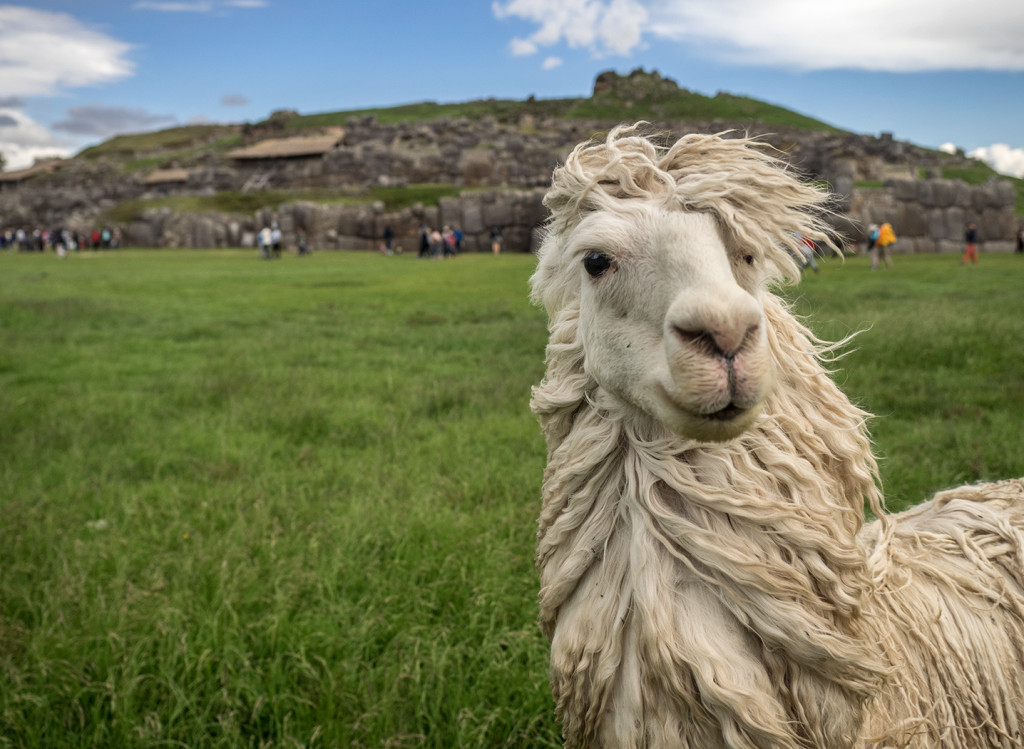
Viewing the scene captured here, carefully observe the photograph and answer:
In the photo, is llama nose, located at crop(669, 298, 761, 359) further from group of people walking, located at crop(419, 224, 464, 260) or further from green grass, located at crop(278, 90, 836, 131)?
green grass, located at crop(278, 90, 836, 131)

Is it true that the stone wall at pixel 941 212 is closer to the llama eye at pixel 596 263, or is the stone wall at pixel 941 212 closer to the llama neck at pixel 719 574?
the llama neck at pixel 719 574

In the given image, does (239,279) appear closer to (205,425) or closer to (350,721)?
(205,425)

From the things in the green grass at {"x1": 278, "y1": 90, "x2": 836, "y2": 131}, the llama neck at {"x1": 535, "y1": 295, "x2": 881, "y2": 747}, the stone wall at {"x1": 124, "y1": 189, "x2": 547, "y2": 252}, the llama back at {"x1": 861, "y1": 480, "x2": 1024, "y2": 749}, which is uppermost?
the green grass at {"x1": 278, "y1": 90, "x2": 836, "y2": 131}

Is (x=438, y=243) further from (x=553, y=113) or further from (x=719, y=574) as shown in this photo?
(x=553, y=113)

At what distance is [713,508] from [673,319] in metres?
0.46

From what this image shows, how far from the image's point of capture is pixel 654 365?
58.6 inches

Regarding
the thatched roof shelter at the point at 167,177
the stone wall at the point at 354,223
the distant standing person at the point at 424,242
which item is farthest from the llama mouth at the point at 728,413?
the thatched roof shelter at the point at 167,177

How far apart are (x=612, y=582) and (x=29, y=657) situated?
2728 millimetres

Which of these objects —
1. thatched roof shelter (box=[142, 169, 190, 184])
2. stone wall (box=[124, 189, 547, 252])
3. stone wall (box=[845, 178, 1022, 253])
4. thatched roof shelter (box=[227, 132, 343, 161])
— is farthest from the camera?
thatched roof shelter (box=[142, 169, 190, 184])

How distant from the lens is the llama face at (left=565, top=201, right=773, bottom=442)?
1376mm

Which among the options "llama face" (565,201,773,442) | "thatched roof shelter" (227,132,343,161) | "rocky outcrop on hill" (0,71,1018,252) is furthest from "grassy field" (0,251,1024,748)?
"thatched roof shelter" (227,132,343,161)

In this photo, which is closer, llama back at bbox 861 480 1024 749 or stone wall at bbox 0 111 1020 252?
llama back at bbox 861 480 1024 749

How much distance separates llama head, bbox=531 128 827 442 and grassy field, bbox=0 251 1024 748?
529 millimetres

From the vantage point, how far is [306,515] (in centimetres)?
448
